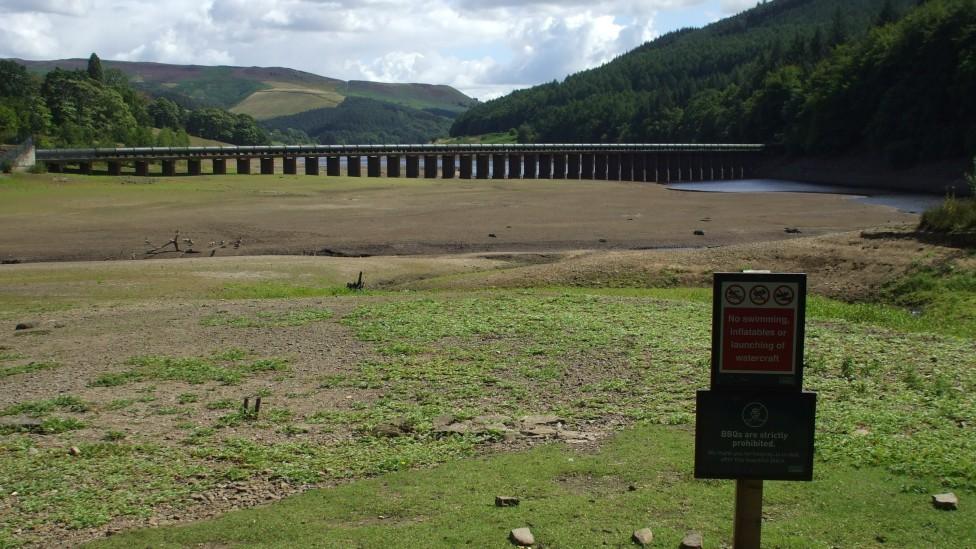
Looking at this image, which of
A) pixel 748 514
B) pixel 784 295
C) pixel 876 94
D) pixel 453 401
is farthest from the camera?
pixel 876 94

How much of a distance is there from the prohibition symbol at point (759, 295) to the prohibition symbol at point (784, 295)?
56mm

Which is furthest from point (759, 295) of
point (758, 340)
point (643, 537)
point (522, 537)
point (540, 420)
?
point (540, 420)

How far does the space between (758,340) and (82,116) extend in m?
123

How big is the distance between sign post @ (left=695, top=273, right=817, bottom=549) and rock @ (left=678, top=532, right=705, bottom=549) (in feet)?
5.03

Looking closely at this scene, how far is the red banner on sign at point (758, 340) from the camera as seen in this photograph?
20.6ft

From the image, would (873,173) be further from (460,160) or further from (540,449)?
(540,449)

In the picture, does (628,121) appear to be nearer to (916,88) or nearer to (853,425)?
(916,88)

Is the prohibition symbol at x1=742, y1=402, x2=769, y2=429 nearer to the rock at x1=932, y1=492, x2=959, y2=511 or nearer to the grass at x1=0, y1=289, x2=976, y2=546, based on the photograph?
the grass at x1=0, y1=289, x2=976, y2=546

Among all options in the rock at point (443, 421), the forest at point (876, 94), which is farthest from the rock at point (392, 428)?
the forest at point (876, 94)

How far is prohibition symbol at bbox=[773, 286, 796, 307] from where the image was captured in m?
6.25

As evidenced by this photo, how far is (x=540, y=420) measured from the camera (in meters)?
12.4

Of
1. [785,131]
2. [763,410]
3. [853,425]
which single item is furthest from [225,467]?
[785,131]

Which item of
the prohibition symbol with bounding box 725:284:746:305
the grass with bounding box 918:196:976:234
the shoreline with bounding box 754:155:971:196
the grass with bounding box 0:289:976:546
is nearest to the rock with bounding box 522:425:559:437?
the grass with bounding box 0:289:976:546

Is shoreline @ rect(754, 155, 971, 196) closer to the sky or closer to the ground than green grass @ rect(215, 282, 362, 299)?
closer to the sky
